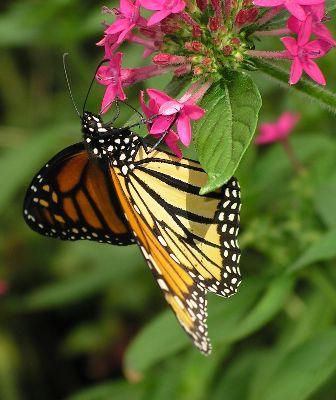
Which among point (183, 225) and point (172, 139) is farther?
point (183, 225)

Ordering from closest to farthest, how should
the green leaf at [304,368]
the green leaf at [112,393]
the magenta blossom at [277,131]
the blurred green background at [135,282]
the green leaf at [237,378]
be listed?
the green leaf at [304,368], the blurred green background at [135,282], the magenta blossom at [277,131], the green leaf at [237,378], the green leaf at [112,393]

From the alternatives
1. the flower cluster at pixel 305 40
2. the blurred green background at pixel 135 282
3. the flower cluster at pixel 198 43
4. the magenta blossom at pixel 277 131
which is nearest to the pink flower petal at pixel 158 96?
the flower cluster at pixel 198 43

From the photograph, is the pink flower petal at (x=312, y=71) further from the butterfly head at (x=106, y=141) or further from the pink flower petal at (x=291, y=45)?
the butterfly head at (x=106, y=141)

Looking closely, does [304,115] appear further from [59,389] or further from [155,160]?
[59,389]

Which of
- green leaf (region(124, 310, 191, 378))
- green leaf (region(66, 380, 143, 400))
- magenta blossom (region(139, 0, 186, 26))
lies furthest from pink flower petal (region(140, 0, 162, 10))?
green leaf (region(66, 380, 143, 400))

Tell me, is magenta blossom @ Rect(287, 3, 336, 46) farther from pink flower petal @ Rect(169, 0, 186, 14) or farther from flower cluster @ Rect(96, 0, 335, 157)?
pink flower petal @ Rect(169, 0, 186, 14)

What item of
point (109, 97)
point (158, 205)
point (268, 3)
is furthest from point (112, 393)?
point (268, 3)

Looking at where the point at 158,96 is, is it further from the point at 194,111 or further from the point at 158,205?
the point at 158,205
